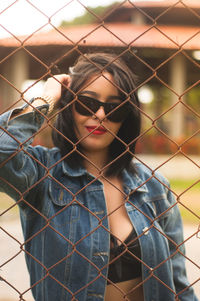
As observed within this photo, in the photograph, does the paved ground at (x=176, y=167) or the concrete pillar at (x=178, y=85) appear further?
the concrete pillar at (x=178, y=85)

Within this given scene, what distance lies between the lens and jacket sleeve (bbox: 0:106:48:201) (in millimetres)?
1473

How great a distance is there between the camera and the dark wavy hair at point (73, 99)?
179cm

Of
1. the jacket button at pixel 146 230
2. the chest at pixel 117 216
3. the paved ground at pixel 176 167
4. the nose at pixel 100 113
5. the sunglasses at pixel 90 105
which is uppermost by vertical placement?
the paved ground at pixel 176 167

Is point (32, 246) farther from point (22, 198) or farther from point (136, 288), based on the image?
point (136, 288)

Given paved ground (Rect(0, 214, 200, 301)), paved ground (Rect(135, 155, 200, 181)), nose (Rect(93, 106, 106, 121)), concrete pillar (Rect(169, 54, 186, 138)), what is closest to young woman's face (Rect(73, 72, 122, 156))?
nose (Rect(93, 106, 106, 121))

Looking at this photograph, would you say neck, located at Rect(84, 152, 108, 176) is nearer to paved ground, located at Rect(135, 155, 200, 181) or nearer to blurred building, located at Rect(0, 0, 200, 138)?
blurred building, located at Rect(0, 0, 200, 138)

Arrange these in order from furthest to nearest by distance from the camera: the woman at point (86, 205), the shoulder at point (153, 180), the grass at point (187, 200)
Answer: the grass at point (187, 200), the shoulder at point (153, 180), the woman at point (86, 205)

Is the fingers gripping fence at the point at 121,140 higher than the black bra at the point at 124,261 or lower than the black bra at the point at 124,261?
higher

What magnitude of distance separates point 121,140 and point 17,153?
37 centimetres

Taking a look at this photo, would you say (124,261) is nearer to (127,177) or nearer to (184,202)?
(127,177)

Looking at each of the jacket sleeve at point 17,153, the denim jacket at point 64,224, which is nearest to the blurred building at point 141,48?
the denim jacket at point 64,224

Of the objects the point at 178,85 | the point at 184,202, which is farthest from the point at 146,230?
the point at 178,85

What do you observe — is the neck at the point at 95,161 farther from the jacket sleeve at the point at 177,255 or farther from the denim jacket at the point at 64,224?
the jacket sleeve at the point at 177,255

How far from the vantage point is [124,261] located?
1772mm
